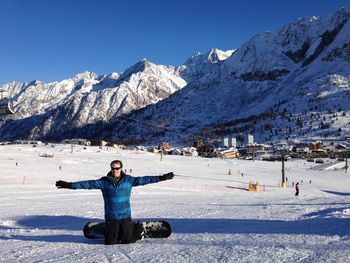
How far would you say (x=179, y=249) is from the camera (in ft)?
24.5

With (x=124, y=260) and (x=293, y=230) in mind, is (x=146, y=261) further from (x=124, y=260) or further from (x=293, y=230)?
(x=293, y=230)

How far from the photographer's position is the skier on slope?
7844 mm

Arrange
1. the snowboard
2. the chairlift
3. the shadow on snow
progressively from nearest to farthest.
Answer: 1. the snowboard
2. the shadow on snow
3. the chairlift

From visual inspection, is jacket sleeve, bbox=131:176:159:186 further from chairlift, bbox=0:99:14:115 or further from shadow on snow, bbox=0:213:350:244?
chairlift, bbox=0:99:14:115

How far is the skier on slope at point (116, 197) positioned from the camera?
7.84 meters

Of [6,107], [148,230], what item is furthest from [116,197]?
[6,107]

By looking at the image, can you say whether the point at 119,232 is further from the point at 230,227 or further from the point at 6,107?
the point at 6,107

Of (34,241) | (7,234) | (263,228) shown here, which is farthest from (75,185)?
(263,228)

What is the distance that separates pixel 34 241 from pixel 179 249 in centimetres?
300

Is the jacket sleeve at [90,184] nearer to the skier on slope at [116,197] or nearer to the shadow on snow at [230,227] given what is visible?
the skier on slope at [116,197]

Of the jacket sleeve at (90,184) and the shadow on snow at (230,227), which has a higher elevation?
the jacket sleeve at (90,184)

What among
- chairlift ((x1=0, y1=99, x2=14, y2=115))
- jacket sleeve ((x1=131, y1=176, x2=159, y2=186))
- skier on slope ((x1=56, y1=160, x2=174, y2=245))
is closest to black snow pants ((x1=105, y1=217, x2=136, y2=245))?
skier on slope ((x1=56, y1=160, x2=174, y2=245))

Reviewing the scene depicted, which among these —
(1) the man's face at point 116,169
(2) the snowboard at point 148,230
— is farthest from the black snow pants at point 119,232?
(1) the man's face at point 116,169

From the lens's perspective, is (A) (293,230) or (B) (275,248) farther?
(A) (293,230)
